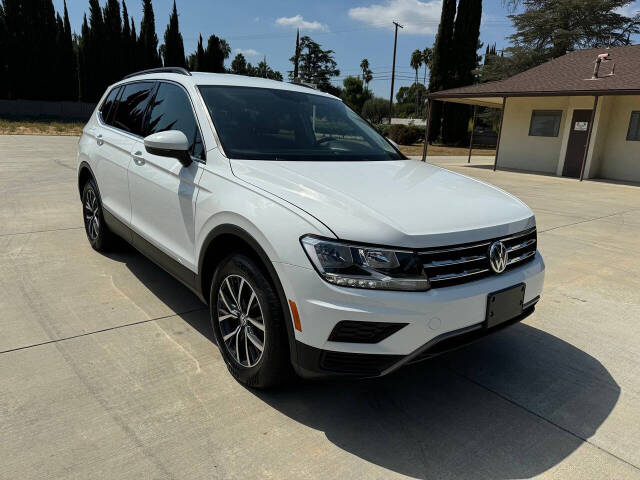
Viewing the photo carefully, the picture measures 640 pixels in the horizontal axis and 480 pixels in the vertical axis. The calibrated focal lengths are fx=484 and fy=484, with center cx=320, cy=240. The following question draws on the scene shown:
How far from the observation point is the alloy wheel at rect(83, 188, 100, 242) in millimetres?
4871

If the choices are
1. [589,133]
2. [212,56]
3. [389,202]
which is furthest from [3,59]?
[389,202]

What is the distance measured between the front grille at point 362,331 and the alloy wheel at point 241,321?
47 centimetres

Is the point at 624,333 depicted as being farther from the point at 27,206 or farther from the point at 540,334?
the point at 27,206

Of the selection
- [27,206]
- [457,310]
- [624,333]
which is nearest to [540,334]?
[624,333]

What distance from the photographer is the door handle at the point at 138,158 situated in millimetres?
3641

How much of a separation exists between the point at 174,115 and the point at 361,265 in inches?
82.1

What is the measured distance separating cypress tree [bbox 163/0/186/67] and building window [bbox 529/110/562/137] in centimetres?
4044

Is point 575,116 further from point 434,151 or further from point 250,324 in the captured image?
point 250,324

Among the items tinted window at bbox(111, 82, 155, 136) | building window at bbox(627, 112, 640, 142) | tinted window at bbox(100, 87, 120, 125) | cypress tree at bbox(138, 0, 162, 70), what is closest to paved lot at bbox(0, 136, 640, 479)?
tinted window at bbox(111, 82, 155, 136)

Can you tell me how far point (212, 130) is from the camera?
303cm

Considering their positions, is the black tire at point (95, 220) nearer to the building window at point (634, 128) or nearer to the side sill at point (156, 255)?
the side sill at point (156, 255)

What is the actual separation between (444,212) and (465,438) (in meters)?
1.14

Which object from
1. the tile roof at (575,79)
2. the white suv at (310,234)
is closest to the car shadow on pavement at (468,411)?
the white suv at (310,234)

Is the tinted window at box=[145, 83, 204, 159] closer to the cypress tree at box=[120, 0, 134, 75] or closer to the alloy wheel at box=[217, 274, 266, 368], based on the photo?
the alloy wheel at box=[217, 274, 266, 368]
